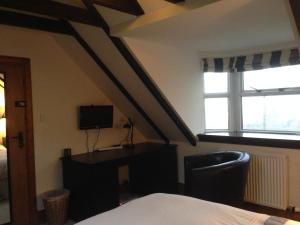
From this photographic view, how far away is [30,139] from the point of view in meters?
3.20

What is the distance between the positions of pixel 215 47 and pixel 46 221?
2.93 m

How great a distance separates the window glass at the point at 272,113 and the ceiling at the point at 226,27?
2.28 ft

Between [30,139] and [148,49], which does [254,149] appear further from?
[30,139]

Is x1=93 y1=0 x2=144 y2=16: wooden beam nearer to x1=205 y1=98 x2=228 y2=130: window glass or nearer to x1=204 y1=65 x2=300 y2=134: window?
x1=204 y1=65 x2=300 y2=134: window

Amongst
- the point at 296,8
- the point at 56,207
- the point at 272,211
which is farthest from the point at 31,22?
the point at 272,211

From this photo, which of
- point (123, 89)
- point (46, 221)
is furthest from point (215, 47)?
point (46, 221)

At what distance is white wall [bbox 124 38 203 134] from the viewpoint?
3.13 metres

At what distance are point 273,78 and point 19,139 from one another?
3141 mm

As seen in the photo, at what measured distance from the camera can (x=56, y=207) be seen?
3.10 meters

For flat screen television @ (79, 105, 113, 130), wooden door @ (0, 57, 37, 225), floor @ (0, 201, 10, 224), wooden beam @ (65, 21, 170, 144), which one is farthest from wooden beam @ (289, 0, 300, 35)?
floor @ (0, 201, 10, 224)

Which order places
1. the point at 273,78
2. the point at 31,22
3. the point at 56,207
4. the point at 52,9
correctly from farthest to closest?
the point at 273,78
the point at 56,207
the point at 31,22
the point at 52,9

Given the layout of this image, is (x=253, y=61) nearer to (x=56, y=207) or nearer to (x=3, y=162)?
(x=56, y=207)

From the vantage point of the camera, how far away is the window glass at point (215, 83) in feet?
13.4

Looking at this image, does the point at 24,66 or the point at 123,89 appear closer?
the point at 24,66
